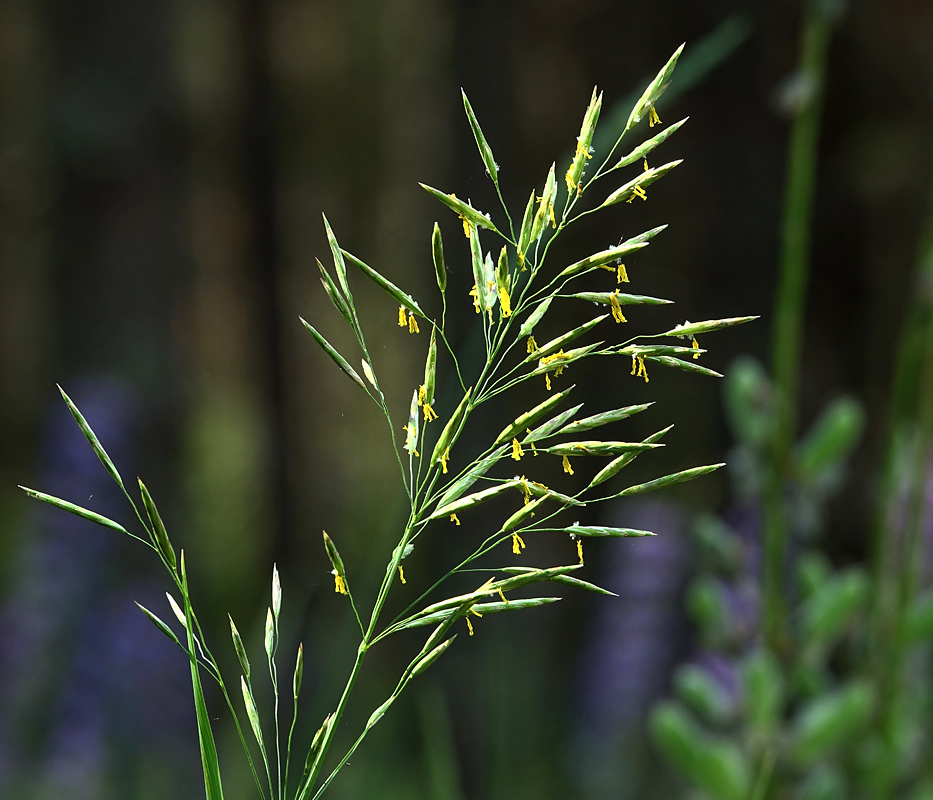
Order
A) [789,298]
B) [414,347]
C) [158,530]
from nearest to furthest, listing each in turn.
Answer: [158,530] < [789,298] < [414,347]

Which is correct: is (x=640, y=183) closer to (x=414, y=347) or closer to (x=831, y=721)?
(x=831, y=721)

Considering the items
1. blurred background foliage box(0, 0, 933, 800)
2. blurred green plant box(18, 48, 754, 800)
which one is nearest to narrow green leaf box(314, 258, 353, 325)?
blurred green plant box(18, 48, 754, 800)

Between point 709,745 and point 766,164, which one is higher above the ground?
point 766,164

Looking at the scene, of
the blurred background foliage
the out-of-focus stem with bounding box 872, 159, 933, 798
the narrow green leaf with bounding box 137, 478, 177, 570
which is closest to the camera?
the narrow green leaf with bounding box 137, 478, 177, 570

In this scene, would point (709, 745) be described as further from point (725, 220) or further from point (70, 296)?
point (70, 296)

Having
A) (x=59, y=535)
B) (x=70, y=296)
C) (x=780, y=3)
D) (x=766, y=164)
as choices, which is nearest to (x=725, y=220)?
(x=766, y=164)

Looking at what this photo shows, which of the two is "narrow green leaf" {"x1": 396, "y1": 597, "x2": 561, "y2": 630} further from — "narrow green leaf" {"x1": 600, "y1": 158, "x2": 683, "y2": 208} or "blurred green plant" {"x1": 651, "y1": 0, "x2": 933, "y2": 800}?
"blurred green plant" {"x1": 651, "y1": 0, "x2": 933, "y2": 800}

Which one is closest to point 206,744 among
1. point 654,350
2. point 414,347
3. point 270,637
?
Answer: point 270,637
